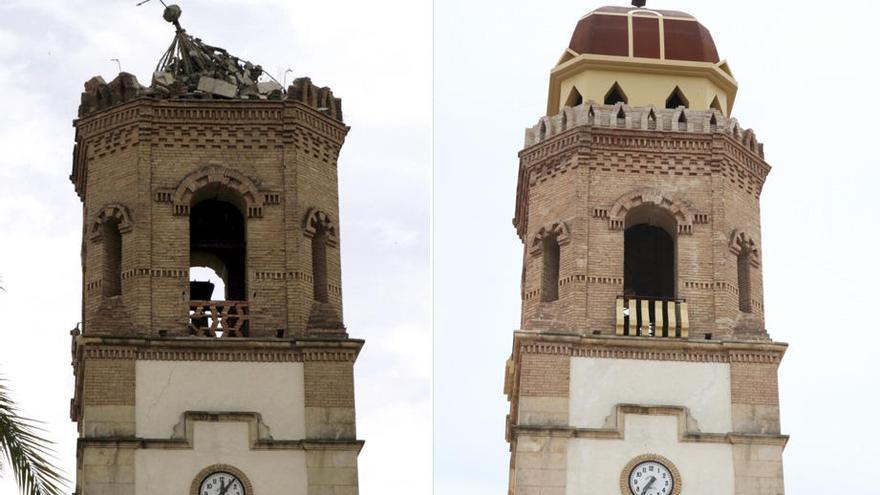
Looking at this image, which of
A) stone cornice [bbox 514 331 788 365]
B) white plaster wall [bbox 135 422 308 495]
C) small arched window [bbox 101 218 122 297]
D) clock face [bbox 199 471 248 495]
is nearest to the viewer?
white plaster wall [bbox 135 422 308 495]

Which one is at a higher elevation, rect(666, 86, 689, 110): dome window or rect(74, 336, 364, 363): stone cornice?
rect(666, 86, 689, 110): dome window

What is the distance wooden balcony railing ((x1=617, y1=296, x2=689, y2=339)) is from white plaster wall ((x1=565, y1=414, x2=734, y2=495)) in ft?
6.30

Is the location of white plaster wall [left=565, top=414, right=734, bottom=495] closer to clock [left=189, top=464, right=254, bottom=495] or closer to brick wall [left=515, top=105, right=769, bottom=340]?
brick wall [left=515, top=105, right=769, bottom=340]

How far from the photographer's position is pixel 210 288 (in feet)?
191

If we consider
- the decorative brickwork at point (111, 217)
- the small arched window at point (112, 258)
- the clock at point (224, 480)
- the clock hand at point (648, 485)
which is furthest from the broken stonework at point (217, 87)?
the clock hand at point (648, 485)

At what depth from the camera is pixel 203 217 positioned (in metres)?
58.8

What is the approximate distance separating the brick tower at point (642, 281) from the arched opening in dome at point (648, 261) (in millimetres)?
42

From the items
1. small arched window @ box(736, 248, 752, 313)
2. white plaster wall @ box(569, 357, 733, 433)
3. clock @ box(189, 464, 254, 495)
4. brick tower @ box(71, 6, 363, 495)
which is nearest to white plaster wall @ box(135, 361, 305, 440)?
brick tower @ box(71, 6, 363, 495)

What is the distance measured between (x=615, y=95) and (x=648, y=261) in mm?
3571

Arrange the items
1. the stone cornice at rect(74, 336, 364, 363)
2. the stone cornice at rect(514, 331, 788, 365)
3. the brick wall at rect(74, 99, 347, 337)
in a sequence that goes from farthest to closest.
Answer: the stone cornice at rect(514, 331, 788, 365)
the brick wall at rect(74, 99, 347, 337)
the stone cornice at rect(74, 336, 364, 363)

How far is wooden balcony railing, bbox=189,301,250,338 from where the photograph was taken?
182 ft

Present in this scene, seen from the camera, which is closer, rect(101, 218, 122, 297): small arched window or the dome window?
rect(101, 218, 122, 297): small arched window

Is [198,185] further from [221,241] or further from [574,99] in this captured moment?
[574,99]

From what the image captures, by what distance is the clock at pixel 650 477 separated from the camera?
183 feet
